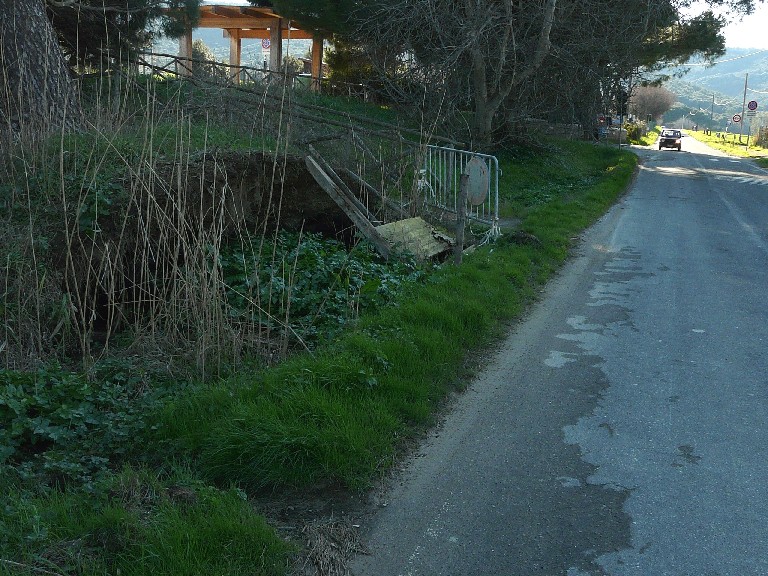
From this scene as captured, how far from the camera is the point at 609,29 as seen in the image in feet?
68.1

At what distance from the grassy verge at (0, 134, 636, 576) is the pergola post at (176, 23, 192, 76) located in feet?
27.9

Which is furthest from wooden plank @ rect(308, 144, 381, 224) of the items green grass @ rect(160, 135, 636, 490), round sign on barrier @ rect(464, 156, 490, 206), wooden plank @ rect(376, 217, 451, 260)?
green grass @ rect(160, 135, 636, 490)

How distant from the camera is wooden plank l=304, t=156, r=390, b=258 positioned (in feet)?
31.2

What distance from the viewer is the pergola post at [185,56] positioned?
1508 centimetres

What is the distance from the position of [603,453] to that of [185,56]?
A: 20688 mm

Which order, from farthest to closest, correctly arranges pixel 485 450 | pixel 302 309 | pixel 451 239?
pixel 451 239, pixel 302 309, pixel 485 450

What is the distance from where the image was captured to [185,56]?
22.6 m

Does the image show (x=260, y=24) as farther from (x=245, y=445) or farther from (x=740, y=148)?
(x=740, y=148)

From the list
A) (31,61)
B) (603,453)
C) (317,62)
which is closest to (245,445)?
(603,453)

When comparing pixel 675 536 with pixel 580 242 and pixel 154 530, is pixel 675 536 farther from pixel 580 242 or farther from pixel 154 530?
pixel 580 242

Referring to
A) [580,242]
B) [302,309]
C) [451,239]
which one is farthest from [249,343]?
[580,242]

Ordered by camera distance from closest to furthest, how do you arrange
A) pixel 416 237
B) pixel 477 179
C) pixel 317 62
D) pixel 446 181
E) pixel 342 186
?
pixel 416 237 < pixel 477 179 < pixel 342 186 < pixel 446 181 < pixel 317 62

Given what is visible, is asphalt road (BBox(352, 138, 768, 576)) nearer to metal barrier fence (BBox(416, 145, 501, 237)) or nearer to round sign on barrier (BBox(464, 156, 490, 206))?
round sign on barrier (BBox(464, 156, 490, 206))

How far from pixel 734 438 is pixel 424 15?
54.4 feet
